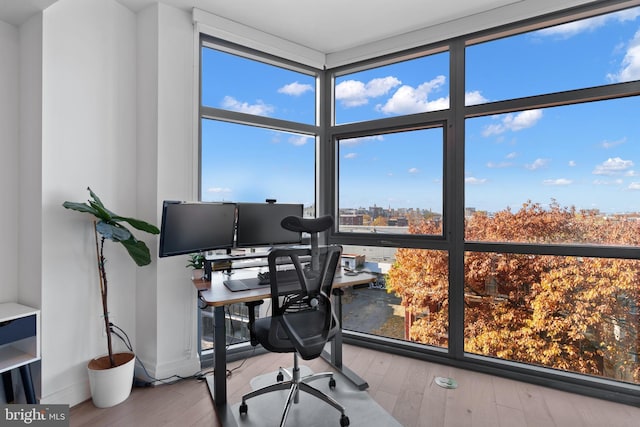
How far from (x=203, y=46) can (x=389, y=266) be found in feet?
8.42

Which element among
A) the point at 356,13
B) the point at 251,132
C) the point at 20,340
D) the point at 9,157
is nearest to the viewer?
the point at 20,340

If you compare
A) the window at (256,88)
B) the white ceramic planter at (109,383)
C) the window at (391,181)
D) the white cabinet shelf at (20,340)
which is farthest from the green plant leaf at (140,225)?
the window at (391,181)

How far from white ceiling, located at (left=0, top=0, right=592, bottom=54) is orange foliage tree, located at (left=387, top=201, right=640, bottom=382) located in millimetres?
1539

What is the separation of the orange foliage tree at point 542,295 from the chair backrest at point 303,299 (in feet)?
4.33

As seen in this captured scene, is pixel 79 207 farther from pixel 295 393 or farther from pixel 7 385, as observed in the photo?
pixel 295 393

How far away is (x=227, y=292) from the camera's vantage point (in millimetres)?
2037

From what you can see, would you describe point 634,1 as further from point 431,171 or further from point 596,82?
point 431,171

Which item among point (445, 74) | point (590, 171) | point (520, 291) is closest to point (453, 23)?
point (445, 74)

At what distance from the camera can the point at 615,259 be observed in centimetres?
229

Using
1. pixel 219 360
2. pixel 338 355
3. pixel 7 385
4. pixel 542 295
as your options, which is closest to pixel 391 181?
pixel 542 295

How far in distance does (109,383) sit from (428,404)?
7.01 ft

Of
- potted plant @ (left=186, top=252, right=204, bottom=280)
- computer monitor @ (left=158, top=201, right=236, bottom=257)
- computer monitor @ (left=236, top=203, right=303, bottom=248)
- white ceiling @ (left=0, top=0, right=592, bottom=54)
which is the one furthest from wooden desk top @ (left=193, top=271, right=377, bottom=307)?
white ceiling @ (left=0, top=0, right=592, bottom=54)

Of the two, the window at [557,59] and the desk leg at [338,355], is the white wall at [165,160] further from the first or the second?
the window at [557,59]

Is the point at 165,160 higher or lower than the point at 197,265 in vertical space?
higher
